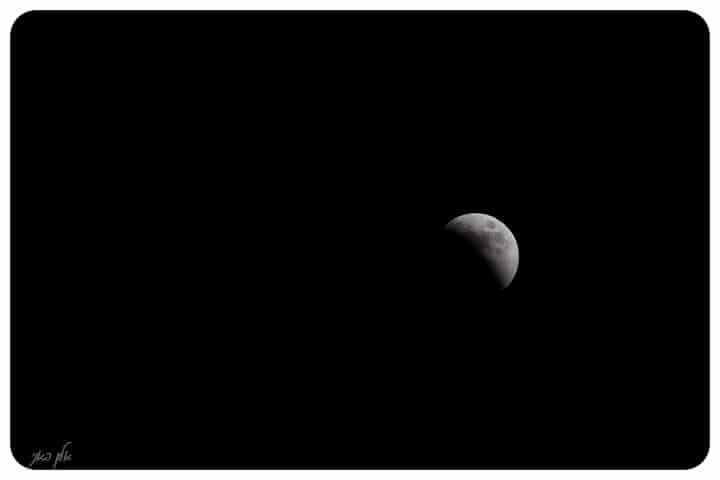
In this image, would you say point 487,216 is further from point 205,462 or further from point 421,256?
point 205,462

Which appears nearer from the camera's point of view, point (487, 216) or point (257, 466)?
point (257, 466)

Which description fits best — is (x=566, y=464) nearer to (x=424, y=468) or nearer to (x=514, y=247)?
(x=424, y=468)

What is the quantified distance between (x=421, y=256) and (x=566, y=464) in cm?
171

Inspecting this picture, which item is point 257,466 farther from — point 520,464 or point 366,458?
point 520,464

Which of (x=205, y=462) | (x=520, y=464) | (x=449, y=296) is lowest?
(x=205, y=462)

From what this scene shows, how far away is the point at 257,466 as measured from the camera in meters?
4.10

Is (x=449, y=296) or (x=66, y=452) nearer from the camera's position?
(x=66, y=452)

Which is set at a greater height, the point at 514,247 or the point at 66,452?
the point at 514,247

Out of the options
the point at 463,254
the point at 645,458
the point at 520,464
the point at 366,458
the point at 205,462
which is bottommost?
the point at 205,462

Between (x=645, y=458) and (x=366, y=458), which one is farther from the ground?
(x=645, y=458)

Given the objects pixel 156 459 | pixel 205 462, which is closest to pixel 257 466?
pixel 205 462

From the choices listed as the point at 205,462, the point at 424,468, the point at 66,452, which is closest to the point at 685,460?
the point at 424,468

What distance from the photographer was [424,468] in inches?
164

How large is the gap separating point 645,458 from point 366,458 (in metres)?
1.73
